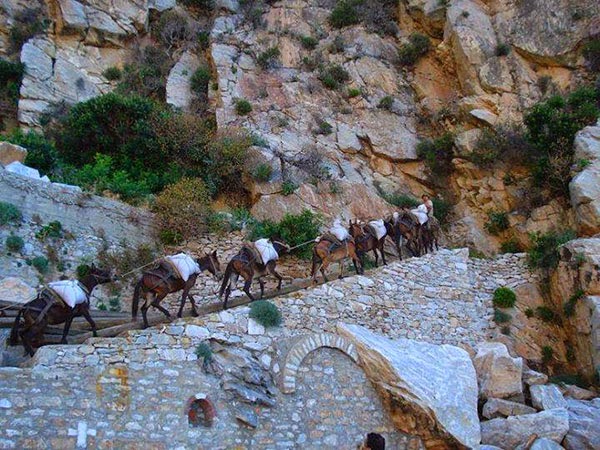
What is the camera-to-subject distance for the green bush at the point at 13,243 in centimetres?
1584

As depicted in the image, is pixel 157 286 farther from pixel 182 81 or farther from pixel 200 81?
pixel 182 81

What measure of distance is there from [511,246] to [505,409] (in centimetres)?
879

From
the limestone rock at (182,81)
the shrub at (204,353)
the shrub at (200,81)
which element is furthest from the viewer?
the shrub at (200,81)

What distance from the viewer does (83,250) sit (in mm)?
16984

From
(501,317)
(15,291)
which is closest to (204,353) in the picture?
(15,291)

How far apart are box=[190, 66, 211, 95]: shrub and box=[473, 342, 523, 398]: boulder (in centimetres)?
1726

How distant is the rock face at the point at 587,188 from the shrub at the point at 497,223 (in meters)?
2.79

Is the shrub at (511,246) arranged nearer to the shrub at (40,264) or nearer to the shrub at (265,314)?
the shrub at (265,314)

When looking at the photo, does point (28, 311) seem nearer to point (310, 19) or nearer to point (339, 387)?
point (339, 387)

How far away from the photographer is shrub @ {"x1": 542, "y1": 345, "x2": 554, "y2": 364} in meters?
16.0

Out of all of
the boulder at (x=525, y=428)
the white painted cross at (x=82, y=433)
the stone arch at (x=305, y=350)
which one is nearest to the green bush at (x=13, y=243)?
the white painted cross at (x=82, y=433)

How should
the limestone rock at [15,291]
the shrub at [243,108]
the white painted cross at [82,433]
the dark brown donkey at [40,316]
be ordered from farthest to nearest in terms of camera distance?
1. the shrub at [243,108]
2. the limestone rock at [15,291]
3. the dark brown donkey at [40,316]
4. the white painted cross at [82,433]

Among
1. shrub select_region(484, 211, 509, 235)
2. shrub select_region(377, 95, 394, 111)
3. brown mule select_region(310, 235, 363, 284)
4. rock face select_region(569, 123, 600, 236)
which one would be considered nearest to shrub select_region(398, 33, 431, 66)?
shrub select_region(377, 95, 394, 111)

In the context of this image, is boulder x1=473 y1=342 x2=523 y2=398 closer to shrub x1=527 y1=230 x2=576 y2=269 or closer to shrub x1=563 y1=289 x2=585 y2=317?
shrub x1=563 y1=289 x2=585 y2=317
